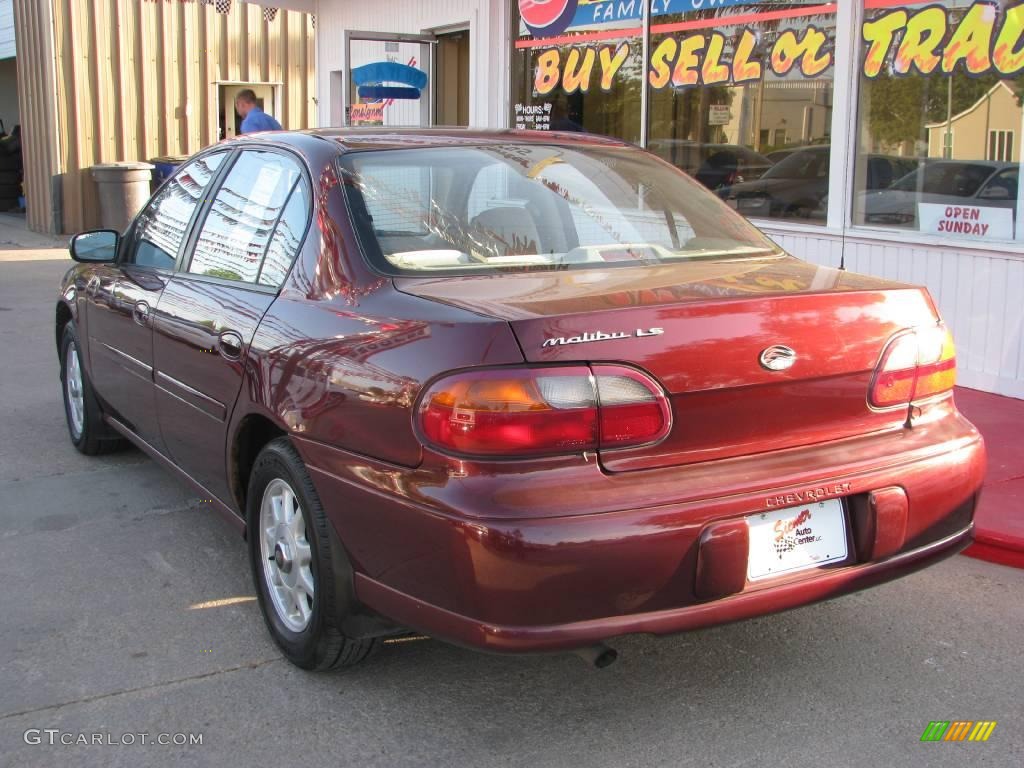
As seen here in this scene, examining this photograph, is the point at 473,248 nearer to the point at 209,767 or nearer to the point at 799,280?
the point at 799,280

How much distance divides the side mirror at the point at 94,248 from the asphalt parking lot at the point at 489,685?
4.39 ft

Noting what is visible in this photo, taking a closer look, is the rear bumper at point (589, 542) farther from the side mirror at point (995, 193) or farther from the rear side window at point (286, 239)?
the side mirror at point (995, 193)

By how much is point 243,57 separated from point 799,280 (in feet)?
52.4

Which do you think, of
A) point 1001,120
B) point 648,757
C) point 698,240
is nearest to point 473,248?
point 698,240

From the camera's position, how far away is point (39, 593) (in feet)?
13.2

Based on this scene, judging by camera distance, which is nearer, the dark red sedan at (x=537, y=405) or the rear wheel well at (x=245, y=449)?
the dark red sedan at (x=537, y=405)

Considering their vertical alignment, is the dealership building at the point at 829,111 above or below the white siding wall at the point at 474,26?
below

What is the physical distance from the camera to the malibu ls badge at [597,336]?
8.93 ft

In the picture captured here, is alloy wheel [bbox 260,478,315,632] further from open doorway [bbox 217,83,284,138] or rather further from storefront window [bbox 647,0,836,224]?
open doorway [bbox 217,83,284,138]

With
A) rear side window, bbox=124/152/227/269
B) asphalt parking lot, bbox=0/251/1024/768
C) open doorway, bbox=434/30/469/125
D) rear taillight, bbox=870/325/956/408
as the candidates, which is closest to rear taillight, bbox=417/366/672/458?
rear taillight, bbox=870/325/956/408

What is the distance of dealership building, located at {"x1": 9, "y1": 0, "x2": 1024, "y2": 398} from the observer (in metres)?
6.43

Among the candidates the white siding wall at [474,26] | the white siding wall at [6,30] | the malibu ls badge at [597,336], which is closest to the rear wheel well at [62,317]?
the malibu ls badge at [597,336]

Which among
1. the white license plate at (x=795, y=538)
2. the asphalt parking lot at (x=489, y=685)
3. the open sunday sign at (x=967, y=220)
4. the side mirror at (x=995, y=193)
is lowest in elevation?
the asphalt parking lot at (x=489, y=685)

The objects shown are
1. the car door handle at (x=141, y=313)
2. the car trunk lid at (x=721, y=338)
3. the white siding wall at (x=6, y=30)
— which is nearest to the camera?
the car trunk lid at (x=721, y=338)
